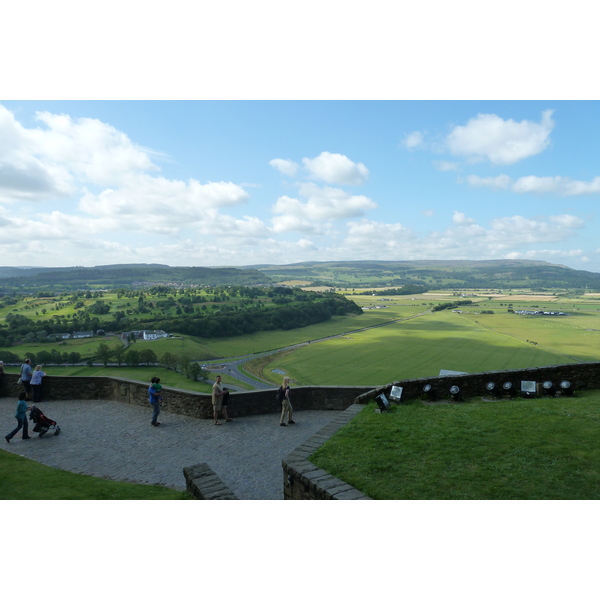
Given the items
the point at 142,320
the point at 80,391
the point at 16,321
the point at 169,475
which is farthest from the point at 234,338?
the point at 169,475

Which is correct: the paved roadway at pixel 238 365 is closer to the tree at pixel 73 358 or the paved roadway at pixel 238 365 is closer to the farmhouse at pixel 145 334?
the farmhouse at pixel 145 334

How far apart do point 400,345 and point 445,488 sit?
63.6m

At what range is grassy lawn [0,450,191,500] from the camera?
639 cm

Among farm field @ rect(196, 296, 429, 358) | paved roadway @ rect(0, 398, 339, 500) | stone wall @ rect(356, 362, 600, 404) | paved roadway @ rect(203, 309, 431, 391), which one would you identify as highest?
stone wall @ rect(356, 362, 600, 404)

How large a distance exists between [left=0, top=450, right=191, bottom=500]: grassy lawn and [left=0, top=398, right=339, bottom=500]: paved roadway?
0.50 m

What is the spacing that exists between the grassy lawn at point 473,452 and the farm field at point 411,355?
36.0 m

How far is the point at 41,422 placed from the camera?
32.2 feet

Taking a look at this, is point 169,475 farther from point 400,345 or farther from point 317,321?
point 317,321

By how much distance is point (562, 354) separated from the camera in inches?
2157

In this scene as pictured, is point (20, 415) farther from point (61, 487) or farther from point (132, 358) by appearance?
point (132, 358)

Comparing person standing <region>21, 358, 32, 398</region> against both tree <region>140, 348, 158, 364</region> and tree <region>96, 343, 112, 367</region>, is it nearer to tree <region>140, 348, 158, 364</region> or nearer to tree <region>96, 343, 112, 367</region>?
tree <region>96, 343, 112, 367</region>

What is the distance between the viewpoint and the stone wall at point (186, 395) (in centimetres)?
1131

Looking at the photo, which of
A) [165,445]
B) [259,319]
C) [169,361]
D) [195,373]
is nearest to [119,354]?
[169,361]

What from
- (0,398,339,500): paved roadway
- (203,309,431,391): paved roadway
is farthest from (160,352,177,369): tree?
(0,398,339,500): paved roadway
